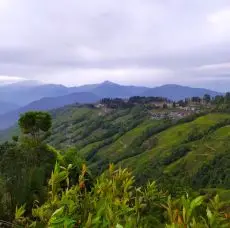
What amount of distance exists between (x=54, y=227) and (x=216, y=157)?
166m

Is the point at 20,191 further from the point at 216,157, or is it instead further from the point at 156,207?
the point at 216,157

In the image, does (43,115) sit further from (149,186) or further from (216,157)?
(216,157)

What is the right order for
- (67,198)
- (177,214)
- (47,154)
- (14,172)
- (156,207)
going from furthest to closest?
(47,154), (14,172), (156,207), (67,198), (177,214)

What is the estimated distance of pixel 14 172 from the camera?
6637mm

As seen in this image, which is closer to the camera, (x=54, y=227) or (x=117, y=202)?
(x=54, y=227)

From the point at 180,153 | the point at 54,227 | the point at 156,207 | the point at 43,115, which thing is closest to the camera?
the point at 54,227

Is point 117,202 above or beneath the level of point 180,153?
above

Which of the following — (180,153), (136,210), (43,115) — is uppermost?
(136,210)

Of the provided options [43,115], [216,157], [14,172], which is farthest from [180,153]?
[14,172]

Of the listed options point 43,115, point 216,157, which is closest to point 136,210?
point 43,115

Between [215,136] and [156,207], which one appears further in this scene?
[215,136]

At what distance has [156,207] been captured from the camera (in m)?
5.05

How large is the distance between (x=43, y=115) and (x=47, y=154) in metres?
12.6

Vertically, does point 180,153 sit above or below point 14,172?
below
